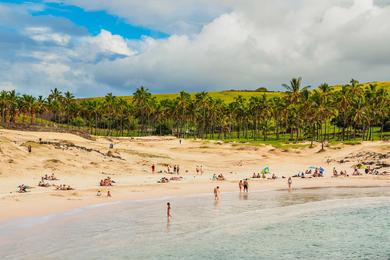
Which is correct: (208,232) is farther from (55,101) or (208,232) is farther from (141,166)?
(55,101)

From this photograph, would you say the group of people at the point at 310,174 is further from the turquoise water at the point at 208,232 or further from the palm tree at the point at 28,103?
the palm tree at the point at 28,103

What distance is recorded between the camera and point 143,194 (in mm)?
53656

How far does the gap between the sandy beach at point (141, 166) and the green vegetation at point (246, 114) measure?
14939 mm

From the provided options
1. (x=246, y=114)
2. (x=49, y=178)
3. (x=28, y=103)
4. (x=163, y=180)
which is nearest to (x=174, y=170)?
(x=163, y=180)

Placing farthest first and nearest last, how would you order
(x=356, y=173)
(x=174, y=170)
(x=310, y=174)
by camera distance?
(x=310, y=174) → (x=356, y=173) → (x=174, y=170)

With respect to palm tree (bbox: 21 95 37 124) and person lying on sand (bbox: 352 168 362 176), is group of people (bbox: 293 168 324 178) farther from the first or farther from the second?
palm tree (bbox: 21 95 37 124)

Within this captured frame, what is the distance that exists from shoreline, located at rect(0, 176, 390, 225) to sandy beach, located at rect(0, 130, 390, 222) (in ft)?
0.27

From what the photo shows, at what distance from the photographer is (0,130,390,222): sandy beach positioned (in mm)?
47719

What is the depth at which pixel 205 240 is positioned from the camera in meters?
31.3

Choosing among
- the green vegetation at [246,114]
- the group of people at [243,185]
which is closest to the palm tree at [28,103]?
the green vegetation at [246,114]

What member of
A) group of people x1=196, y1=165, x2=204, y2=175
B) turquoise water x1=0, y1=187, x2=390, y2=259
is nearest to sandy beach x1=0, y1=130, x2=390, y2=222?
group of people x1=196, y1=165, x2=204, y2=175

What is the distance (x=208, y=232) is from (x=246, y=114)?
123m

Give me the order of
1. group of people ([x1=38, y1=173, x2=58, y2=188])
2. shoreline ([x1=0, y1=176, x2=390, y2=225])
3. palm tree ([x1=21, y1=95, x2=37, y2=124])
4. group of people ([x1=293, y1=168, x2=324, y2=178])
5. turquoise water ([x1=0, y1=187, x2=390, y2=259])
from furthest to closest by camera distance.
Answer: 1. palm tree ([x1=21, y1=95, x2=37, y2=124])
2. group of people ([x1=293, y1=168, x2=324, y2=178])
3. group of people ([x1=38, y1=173, x2=58, y2=188])
4. shoreline ([x1=0, y1=176, x2=390, y2=225])
5. turquoise water ([x1=0, y1=187, x2=390, y2=259])

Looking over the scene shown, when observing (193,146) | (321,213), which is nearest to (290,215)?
A: (321,213)
